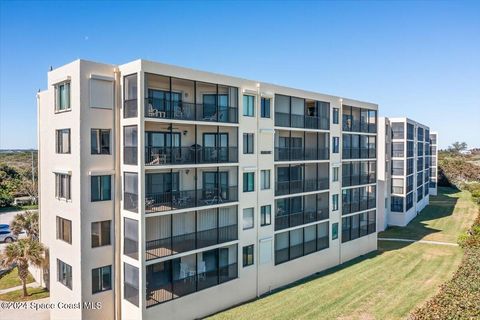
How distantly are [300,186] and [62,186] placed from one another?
15.7 metres

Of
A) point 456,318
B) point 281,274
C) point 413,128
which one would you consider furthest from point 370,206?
point 413,128

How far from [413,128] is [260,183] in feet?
116

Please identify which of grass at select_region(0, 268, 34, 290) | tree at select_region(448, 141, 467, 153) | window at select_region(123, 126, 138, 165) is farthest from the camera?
tree at select_region(448, 141, 467, 153)

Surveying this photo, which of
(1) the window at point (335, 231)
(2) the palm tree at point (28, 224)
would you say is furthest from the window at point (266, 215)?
(2) the palm tree at point (28, 224)

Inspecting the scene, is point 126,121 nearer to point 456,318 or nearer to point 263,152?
point 263,152

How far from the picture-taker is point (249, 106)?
2306 centimetres

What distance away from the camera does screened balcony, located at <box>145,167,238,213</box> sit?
19.0m

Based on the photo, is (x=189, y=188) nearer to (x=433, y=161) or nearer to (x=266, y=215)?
(x=266, y=215)

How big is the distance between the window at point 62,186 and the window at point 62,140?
1332 millimetres

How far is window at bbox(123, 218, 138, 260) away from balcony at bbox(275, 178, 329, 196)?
10.4m

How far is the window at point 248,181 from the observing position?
75.2ft

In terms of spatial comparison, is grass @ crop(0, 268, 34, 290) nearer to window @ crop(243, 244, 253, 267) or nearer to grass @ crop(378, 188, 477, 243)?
window @ crop(243, 244, 253, 267)

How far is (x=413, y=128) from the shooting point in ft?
166

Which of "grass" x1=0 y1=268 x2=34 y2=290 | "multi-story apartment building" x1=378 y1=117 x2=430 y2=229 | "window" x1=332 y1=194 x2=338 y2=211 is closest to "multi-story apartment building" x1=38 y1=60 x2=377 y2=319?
"window" x1=332 y1=194 x2=338 y2=211
